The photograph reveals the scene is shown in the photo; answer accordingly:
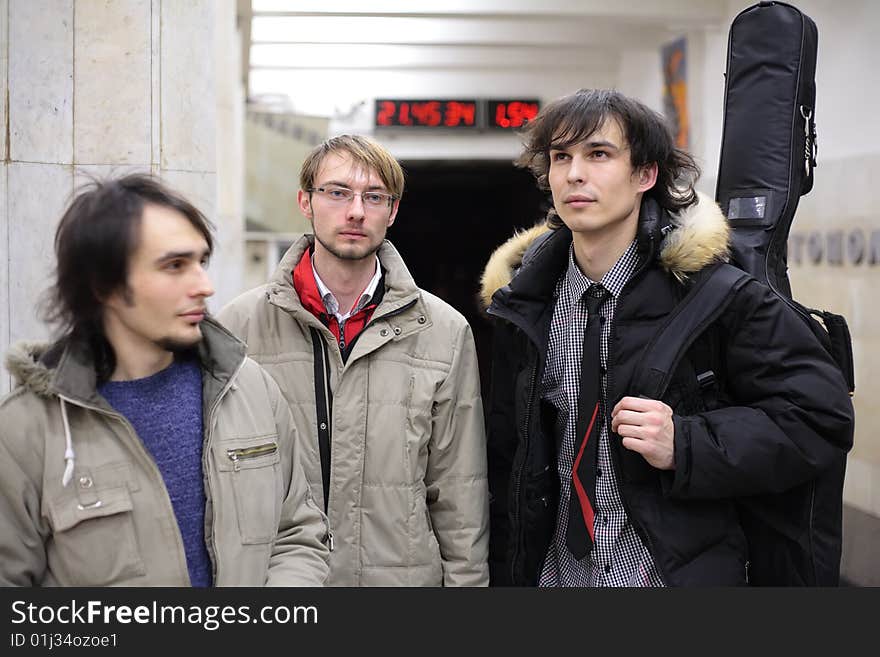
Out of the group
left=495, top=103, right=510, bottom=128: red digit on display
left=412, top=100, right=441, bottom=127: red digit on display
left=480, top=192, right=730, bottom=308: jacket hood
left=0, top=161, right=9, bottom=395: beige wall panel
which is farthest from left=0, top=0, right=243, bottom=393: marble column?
left=495, top=103, right=510, bottom=128: red digit on display

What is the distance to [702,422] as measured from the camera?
2.14m

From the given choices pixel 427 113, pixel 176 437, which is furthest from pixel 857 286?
pixel 427 113

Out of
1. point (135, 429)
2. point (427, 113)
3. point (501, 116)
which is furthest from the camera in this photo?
point (501, 116)

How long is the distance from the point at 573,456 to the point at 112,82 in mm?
2091

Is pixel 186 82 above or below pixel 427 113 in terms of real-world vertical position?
below

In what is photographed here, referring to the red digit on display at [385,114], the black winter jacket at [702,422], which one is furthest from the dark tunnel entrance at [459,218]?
the black winter jacket at [702,422]

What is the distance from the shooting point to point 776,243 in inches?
96.1

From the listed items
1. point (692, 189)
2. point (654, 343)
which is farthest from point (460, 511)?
point (692, 189)

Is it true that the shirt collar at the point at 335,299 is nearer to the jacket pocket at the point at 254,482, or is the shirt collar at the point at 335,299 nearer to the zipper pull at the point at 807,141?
the jacket pocket at the point at 254,482

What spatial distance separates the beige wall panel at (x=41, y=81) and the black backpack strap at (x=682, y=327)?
85.0 inches

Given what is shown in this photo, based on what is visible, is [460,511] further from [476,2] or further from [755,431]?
[476,2]

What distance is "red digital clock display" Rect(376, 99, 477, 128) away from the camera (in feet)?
32.3

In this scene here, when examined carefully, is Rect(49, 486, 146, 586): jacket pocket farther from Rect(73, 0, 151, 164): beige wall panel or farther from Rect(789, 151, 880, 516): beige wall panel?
Rect(789, 151, 880, 516): beige wall panel

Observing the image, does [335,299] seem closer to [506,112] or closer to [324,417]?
[324,417]
